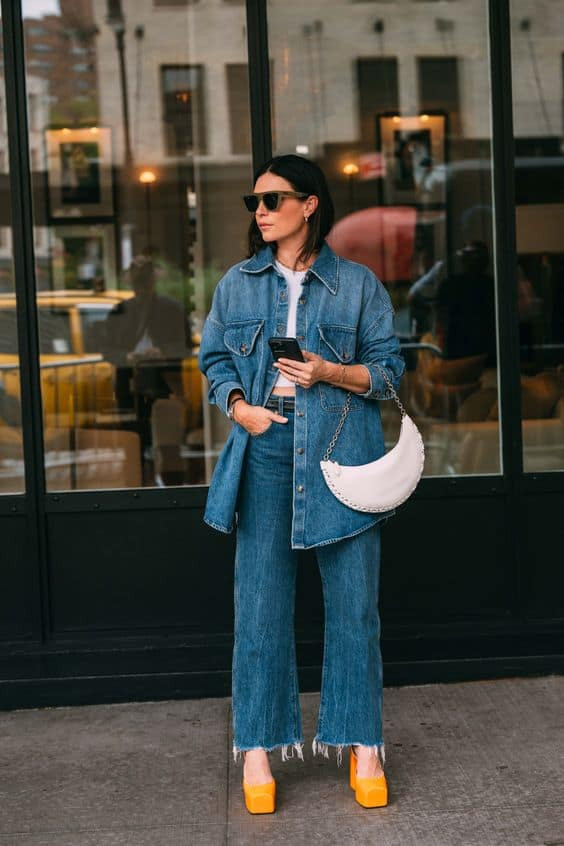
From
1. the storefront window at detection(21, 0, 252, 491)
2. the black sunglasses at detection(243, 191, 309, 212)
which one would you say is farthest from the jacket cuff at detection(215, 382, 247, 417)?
the storefront window at detection(21, 0, 252, 491)

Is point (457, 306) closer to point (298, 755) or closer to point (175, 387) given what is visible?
point (175, 387)

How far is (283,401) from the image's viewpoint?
144 inches

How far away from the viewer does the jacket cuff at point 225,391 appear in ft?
12.0

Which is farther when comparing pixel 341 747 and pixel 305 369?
pixel 341 747

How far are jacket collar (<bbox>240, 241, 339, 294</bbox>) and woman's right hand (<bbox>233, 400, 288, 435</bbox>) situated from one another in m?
0.43

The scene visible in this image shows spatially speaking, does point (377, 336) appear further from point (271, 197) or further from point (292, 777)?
point (292, 777)

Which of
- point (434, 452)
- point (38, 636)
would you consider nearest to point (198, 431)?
point (434, 452)

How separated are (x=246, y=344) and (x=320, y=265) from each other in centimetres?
33

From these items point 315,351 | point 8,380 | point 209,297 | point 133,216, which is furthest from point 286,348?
point 133,216

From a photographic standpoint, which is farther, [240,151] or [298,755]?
[240,151]

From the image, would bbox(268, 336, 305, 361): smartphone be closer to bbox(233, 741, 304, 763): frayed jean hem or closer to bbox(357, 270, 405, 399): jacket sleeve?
bbox(357, 270, 405, 399): jacket sleeve

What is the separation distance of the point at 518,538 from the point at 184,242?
163 inches

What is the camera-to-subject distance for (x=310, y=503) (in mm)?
3641

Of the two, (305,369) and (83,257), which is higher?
(83,257)
